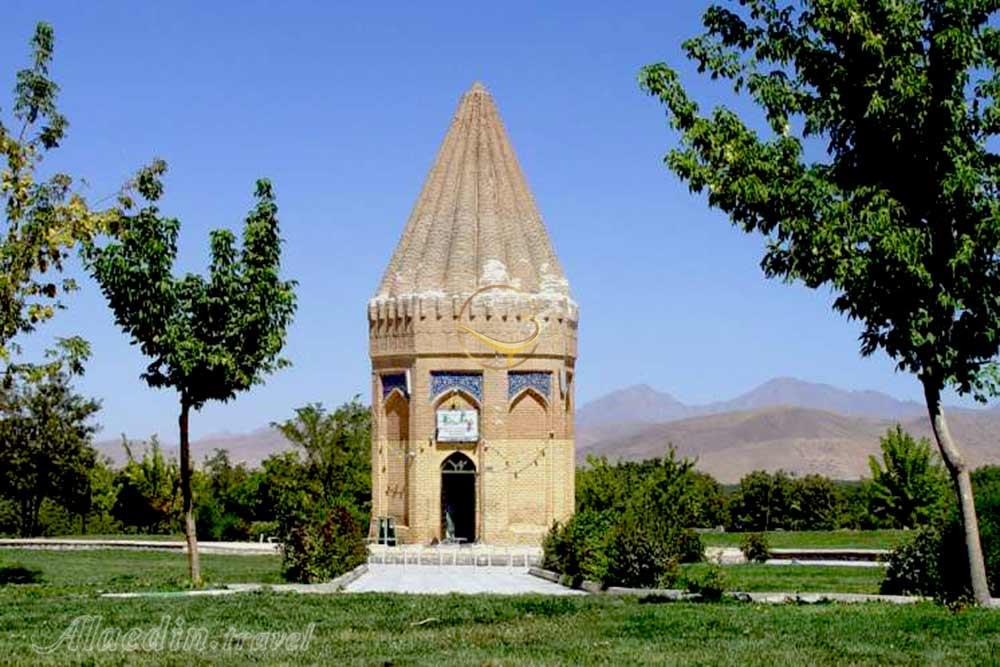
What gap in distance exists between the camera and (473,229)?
3291cm

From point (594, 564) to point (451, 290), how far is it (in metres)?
14.0

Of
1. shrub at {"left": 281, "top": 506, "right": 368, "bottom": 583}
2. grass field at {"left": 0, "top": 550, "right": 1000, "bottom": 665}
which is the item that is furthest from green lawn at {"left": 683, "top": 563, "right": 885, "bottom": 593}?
shrub at {"left": 281, "top": 506, "right": 368, "bottom": 583}

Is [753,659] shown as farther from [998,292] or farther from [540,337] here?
[540,337]

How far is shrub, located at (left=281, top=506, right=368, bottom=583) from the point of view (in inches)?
781

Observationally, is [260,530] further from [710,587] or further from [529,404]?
[710,587]

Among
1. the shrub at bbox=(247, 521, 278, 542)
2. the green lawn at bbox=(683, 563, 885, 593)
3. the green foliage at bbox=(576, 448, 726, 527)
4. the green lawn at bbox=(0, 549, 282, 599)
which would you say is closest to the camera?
the green lawn at bbox=(0, 549, 282, 599)

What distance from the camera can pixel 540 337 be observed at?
3234 cm

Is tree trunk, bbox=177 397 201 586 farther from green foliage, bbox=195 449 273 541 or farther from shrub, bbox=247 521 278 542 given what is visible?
green foliage, bbox=195 449 273 541

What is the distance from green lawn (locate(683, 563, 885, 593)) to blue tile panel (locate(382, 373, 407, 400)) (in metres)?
10.4

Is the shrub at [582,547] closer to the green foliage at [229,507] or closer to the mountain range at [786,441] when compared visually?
the green foliage at [229,507]

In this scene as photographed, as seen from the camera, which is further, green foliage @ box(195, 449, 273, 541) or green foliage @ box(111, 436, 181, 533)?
green foliage @ box(111, 436, 181, 533)

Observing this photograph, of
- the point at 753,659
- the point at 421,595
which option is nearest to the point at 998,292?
the point at 753,659

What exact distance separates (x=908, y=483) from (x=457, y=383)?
12.3m

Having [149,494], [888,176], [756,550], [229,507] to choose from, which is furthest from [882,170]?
[149,494]
